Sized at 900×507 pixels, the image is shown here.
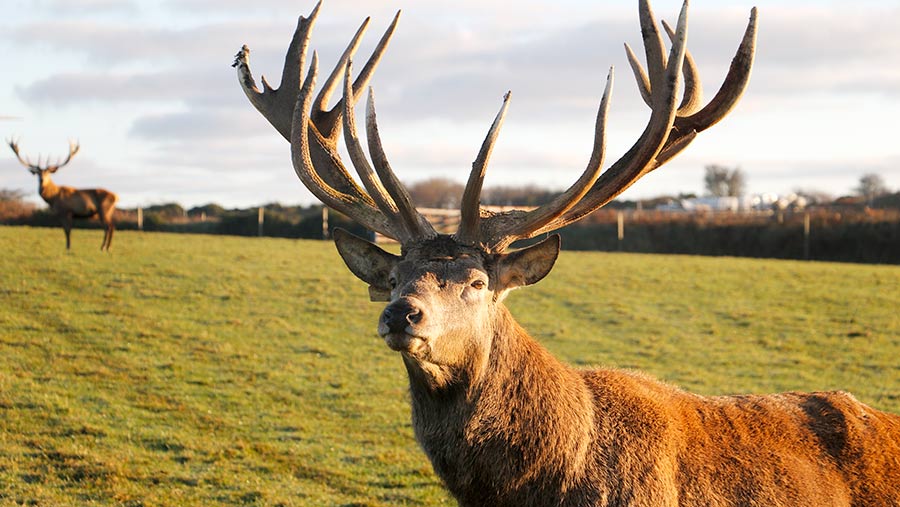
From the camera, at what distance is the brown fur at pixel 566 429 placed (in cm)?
473

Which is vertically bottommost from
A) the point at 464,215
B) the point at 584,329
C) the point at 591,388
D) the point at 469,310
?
the point at 584,329

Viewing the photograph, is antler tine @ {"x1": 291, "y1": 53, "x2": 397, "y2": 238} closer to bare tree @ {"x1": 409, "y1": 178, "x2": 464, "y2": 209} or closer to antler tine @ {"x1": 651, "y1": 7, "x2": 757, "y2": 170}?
antler tine @ {"x1": 651, "y1": 7, "x2": 757, "y2": 170}

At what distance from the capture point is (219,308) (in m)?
19.6

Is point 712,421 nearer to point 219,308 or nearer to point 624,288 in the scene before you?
point 219,308

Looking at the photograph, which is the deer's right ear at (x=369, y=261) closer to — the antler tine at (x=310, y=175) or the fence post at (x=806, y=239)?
the antler tine at (x=310, y=175)

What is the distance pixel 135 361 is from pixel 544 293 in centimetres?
1174

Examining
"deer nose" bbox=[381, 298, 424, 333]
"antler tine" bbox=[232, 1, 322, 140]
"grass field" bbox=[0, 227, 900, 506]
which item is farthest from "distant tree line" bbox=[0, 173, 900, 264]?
"deer nose" bbox=[381, 298, 424, 333]

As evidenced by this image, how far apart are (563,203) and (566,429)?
1.29 meters

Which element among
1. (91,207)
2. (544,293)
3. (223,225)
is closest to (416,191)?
(223,225)

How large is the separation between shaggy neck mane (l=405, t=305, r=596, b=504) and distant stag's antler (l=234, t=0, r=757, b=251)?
0.67 meters

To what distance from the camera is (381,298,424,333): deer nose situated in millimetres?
4414

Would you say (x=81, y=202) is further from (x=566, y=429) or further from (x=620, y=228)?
(x=566, y=429)

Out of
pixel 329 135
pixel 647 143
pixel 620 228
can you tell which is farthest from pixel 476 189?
pixel 620 228

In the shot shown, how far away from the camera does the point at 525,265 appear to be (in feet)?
17.2
